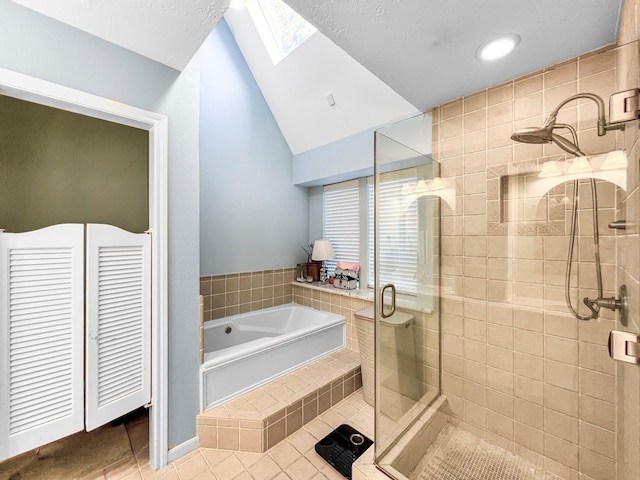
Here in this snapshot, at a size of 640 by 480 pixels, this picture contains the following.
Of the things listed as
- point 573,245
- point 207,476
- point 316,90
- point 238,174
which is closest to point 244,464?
point 207,476

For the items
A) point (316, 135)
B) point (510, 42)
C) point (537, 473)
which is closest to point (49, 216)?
point (316, 135)

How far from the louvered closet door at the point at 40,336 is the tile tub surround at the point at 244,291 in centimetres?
133

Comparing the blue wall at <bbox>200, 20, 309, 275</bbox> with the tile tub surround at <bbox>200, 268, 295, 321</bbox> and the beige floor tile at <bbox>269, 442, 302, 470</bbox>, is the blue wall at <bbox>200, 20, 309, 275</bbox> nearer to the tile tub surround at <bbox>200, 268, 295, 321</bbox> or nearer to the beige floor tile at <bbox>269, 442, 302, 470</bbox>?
the tile tub surround at <bbox>200, 268, 295, 321</bbox>

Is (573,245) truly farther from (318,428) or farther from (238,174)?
(238,174)

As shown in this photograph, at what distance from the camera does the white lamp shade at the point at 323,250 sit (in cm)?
325

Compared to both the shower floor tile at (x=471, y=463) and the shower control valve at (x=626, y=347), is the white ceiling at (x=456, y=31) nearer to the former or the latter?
the shower control valve at (x=626, y=347)

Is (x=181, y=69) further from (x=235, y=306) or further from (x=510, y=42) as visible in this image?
(x=235, y=306)

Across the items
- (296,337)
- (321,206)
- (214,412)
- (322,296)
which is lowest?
(214,412)

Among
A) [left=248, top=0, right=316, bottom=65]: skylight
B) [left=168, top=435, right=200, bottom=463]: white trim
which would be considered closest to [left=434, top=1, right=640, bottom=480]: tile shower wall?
[left=248, top=0, right=316, bottom=65]: skylight

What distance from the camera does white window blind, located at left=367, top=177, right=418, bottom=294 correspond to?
182 cm

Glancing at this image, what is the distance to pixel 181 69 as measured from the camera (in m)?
1.66

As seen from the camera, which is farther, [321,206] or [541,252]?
[321,206]

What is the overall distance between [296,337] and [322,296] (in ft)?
2.69

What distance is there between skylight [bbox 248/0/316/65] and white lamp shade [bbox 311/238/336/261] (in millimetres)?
2035
